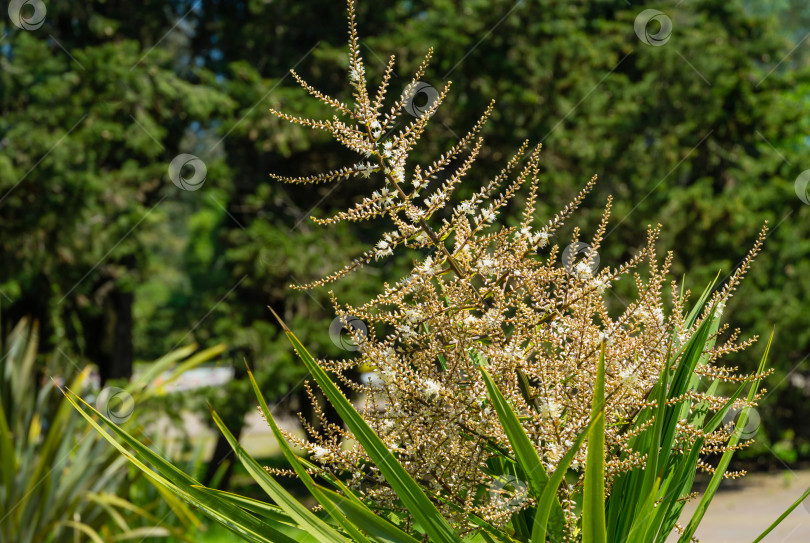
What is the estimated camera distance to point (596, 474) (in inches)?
47.6

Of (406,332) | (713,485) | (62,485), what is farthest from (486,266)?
(62,485)

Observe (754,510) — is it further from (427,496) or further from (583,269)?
(427,496)

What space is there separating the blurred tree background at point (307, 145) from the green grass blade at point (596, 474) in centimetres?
703

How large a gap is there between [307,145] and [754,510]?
6.99 meters

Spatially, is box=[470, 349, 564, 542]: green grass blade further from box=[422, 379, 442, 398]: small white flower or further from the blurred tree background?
the blurred tree background

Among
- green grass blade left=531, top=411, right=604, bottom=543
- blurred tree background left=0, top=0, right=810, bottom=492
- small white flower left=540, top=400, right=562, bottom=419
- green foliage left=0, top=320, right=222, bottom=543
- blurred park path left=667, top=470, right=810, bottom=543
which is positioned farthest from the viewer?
blurred tree background left=0, top=0, right=810, bottom=492

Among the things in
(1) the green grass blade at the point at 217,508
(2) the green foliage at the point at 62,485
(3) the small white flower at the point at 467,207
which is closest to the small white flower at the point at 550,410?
(3) the small white flower at the point at 467,207

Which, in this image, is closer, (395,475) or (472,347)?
(395,475)

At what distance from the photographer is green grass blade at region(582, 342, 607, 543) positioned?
1.19 meters

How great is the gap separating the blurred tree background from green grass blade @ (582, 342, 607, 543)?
277 inches

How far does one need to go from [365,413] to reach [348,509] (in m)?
0.28

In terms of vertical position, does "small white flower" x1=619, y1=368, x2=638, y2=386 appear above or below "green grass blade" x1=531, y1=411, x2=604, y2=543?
above

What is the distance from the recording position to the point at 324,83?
9797mm

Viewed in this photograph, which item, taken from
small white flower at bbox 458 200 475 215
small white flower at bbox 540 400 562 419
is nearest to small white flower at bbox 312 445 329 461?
small white flower at bbox 540 400 562 419
